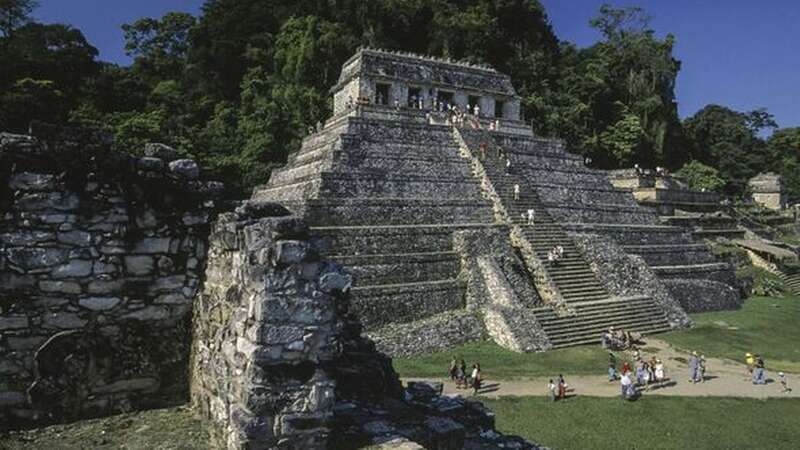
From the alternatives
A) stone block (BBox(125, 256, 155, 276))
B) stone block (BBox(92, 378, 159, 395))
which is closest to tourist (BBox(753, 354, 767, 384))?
stone block (BBox(92, 378, 159, 395))

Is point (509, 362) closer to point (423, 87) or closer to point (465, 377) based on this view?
point (465, 377)

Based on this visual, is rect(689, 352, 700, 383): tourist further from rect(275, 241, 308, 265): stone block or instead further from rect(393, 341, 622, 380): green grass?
rect(275, 241, 308, 265): stone block

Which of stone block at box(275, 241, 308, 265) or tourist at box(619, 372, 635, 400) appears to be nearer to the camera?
A: stone block at box(275, 241, 308, 265)

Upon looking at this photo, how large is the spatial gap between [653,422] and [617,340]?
6271 millimetres

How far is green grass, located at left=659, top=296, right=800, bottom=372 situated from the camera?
18094 mm

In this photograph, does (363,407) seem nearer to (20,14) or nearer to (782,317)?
(782,317)

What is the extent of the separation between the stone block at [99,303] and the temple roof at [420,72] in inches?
1056

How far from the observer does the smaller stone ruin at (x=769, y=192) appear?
65312 mm

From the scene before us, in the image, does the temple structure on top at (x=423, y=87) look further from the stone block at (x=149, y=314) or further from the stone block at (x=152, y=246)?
the stone block at (x=149, y=314)

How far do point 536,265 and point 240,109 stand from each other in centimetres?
3265

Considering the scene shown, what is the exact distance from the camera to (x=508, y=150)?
3111 centimetres

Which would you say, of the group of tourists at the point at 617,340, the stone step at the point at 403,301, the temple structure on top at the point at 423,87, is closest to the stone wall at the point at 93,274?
the stone step at the point at 403,301

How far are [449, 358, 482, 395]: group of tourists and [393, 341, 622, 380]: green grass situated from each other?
589 mm

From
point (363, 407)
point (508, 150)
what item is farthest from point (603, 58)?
point (363, 407)
